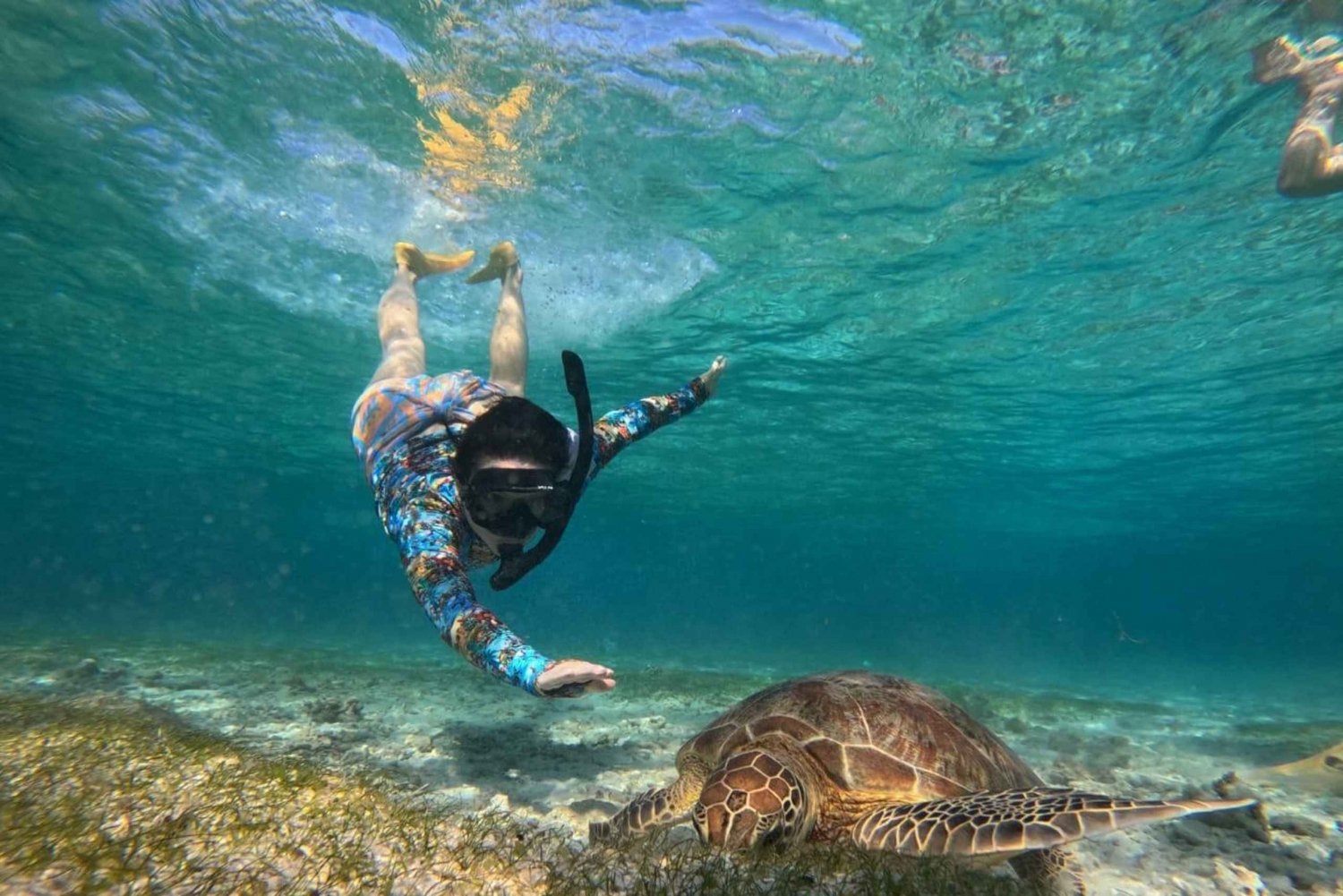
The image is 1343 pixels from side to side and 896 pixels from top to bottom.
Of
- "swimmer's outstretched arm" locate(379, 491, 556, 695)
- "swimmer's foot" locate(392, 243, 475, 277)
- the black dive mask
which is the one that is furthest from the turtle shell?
"swimmer's foot" locate(392, 243, 475, 277)

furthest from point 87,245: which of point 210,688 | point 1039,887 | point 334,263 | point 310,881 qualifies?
point 1039,887

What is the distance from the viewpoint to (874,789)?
3.78m

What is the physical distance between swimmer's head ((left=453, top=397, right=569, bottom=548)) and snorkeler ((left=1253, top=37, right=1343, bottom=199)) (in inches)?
388

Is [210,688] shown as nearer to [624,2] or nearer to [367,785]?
[367,785]

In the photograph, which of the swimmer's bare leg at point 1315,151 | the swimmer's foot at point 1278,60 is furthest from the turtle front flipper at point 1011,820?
the swimmer's foot at point 1278,60

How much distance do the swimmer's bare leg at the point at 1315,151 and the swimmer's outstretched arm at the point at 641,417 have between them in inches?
307

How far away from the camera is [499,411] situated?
463 centimetres

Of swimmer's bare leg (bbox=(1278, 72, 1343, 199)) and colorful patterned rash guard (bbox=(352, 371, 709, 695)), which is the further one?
swimmer's bare leg (bbox=(1278, 72, 1343, 199))

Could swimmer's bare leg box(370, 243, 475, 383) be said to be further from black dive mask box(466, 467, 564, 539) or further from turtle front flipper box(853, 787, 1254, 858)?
turtle front flipper box(853, 787, 1254, 858)

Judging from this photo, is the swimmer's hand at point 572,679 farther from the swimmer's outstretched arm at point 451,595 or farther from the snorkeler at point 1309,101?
the snorkeler at point 1309,101

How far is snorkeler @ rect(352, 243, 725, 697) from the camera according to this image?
11.0ft

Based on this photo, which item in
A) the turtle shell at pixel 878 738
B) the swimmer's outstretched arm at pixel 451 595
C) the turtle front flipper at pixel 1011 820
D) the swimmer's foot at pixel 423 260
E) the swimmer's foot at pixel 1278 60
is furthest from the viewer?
the swimmer's foot at pixel 423 260

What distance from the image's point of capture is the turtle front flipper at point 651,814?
3.92 m

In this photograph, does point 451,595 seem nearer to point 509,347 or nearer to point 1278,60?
point 509,347
